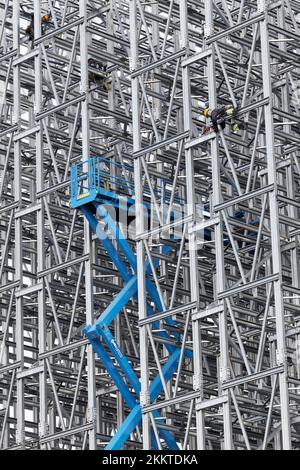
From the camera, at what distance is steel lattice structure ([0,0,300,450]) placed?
53469mm

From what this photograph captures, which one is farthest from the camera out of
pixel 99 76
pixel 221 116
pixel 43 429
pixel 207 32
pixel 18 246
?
pixel 99 76

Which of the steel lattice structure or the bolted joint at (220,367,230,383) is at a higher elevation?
the steel lattice structure

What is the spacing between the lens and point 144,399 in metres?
54.8

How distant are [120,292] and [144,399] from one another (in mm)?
5035

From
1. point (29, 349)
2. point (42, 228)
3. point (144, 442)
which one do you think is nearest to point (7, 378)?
point (29, 349)

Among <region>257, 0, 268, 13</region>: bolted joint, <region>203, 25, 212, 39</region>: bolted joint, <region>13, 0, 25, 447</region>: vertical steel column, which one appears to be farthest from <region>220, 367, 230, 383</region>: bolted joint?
<region>257, 0, 268, 13</region>: bolted joint

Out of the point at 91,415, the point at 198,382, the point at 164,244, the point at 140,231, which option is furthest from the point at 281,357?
the point at 91,415

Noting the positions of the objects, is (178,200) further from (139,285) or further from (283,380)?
(283,380)

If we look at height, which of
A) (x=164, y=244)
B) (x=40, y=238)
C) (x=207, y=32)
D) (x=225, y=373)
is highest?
(x=207, y=32)

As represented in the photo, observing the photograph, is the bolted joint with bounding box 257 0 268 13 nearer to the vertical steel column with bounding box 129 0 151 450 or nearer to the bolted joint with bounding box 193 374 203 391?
the vertical steel column with bounding box 129 0 151 450

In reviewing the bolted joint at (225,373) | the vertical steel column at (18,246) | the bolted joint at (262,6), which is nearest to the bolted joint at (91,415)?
the vertical steel column at (18,246)

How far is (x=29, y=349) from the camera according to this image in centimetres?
6538

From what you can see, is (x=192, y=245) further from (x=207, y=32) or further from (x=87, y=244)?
(x=207, y=32)

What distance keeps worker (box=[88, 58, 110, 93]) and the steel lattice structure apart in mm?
509
